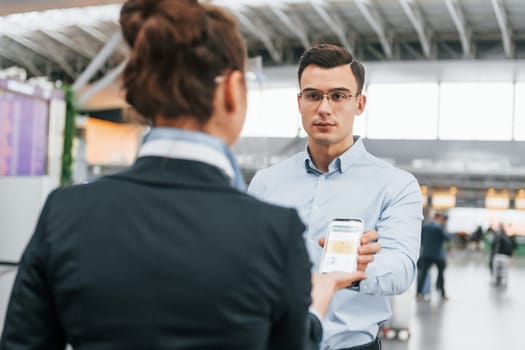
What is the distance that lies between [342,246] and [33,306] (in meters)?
0.87

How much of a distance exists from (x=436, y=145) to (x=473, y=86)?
2680 mm

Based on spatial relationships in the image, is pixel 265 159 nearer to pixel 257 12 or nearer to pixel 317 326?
pixel 257 12

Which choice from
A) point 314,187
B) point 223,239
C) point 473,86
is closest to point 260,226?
point 223,239

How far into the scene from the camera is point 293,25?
1037 inches

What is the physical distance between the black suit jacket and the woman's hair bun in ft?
0.69

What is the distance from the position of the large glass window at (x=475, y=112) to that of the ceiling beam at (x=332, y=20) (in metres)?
4.29

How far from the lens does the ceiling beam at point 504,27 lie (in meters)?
22.9

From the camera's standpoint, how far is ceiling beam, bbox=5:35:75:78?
30.7 metres

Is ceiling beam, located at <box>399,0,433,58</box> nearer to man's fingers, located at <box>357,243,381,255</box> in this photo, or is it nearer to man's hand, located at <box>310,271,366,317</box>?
man's fingers, located at <box>357,243,381,255</box>

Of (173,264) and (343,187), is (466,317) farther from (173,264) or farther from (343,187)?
(173,264)

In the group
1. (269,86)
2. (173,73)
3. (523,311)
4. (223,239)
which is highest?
(269,86)

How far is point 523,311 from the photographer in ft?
37.0

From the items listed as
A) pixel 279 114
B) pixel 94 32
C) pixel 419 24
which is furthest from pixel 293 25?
pixel 94 32

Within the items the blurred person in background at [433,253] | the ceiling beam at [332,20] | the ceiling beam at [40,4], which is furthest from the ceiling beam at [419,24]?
the ceiling beam at [40,4]
